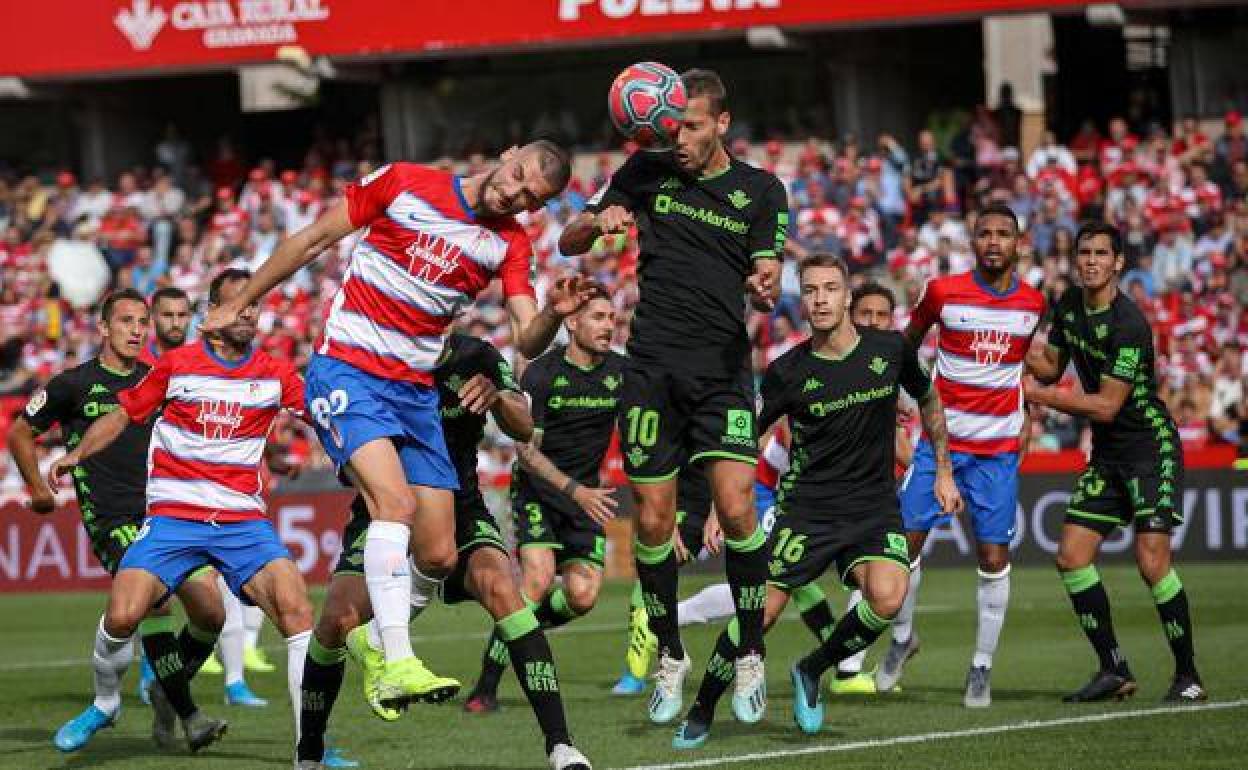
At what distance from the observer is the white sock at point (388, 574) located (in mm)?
9000

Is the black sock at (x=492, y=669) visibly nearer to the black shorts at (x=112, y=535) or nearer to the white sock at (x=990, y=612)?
the black shorts at (x=112, y=535)

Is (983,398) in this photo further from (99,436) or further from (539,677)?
(99,436)

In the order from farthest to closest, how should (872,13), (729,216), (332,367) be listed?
(872,13) < (729,216) < (332,367)

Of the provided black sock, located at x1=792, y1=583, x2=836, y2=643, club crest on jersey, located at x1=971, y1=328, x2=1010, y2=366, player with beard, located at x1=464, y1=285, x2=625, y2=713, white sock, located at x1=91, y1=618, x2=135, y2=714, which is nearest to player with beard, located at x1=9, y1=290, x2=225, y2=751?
white sock, located at x1=91, y1=618, x2=135, y2=714

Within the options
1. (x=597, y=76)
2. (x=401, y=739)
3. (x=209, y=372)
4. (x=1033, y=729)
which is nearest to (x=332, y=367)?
(x=209, y=372)

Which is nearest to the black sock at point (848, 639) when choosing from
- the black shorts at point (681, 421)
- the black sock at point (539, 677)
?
the black shorts at point (681, 421)

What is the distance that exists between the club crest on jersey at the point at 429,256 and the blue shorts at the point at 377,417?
18.6 inches

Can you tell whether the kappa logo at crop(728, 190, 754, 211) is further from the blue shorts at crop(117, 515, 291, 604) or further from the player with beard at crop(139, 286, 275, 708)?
the player with beard at crop(139, 286, 275, 708)

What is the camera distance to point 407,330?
9.36 meters

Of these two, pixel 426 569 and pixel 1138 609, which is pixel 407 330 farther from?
pixel 1138 609

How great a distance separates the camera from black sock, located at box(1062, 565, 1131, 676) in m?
12.4

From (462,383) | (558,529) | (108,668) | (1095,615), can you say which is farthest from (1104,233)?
(108,668)

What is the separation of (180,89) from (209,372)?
3013cm

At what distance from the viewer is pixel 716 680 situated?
1071 cm
